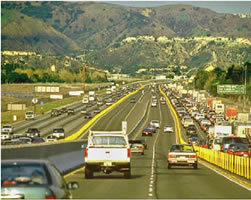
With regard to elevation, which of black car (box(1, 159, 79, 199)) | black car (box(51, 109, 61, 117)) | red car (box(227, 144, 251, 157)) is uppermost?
black car (box(1, 159, 79, 199))

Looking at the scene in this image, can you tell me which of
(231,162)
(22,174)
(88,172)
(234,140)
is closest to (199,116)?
(234,140)

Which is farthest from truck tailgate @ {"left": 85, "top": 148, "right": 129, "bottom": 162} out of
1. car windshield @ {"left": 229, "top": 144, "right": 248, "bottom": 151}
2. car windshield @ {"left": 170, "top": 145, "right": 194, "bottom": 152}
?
car windshield @ {"left": 229, "top": 144, "right": 248, "bottom": 151}

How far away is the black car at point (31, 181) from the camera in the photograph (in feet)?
34.3

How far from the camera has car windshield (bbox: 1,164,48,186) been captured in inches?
428

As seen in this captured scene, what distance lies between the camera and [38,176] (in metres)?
11.1

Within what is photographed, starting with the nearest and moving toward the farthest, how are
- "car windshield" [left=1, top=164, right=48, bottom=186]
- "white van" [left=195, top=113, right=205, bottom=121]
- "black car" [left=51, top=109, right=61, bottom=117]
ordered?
"car windshield" [left=1, top=164, right=48, bottom=186], "white van" [left=195, top=113, right=205, bottom=121], "black car" [left=51, top=109, right=61, bottom=117]

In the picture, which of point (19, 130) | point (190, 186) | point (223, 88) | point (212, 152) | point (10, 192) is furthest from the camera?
point (223, 88)

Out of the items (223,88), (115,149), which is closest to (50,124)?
(223,88)

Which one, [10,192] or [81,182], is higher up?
[10,192]

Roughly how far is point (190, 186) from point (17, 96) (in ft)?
510

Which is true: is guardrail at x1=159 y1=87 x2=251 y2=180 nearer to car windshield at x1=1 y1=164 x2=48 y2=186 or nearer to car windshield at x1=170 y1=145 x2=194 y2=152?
car windshield at x1=170 y1=145 x2=194 y2=152

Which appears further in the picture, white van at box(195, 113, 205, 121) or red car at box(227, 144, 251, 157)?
white van at box(195, 113, 205, 121)

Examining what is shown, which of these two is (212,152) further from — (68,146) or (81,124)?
(81,124)

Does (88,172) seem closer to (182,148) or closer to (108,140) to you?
(108,140)
